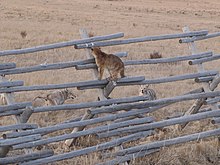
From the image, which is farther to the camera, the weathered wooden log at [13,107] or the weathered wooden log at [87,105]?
the weathered wooden log at [87,105]

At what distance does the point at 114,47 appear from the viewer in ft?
60.5

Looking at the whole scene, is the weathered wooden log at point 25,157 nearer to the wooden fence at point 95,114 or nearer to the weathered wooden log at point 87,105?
the wooden fence at point 95,114

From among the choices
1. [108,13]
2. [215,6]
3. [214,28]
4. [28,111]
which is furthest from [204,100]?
[215,6]

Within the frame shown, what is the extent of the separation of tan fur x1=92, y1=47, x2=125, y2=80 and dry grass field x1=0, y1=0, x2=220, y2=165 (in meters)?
1.08

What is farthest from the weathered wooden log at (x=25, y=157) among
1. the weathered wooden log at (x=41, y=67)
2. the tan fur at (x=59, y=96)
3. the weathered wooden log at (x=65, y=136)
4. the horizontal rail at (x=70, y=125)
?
the tan fur at (x=59, y=96)

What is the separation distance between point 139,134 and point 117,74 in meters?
0.81

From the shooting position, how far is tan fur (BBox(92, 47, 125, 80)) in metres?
7.08

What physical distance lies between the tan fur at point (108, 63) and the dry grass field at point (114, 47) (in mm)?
1076

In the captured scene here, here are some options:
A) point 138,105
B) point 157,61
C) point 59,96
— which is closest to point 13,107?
point 138,105

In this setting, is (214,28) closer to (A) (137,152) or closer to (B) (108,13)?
(B) (108,13)

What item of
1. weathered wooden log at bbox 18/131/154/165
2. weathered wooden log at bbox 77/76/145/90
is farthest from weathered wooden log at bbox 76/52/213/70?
weathered wooden log at bbox 18/131/154/165

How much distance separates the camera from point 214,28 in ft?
97.3

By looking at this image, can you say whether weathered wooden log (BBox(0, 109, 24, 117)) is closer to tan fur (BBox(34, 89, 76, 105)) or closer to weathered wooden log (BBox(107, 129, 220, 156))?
weathered wooden log (BBox(107, 129, 220, 156))

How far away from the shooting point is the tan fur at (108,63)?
7.08 meters
